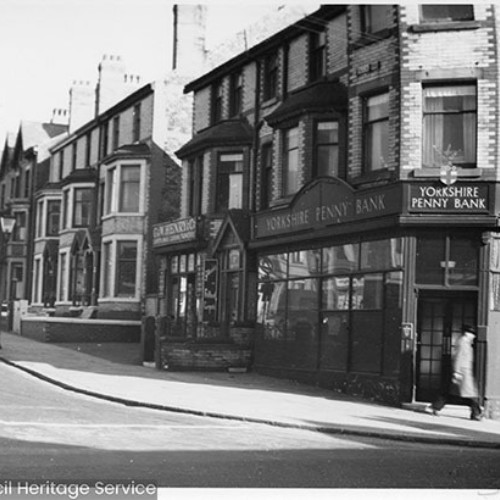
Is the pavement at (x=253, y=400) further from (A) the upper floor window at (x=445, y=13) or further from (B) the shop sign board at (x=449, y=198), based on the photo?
(A) the upper floor window at (x=445, y=13)

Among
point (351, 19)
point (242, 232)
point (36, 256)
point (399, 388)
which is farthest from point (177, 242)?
point (36, 256)

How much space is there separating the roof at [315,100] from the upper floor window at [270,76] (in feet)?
5.81

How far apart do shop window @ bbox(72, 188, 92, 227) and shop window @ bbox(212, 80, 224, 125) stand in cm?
1079

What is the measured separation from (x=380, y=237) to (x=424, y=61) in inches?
129

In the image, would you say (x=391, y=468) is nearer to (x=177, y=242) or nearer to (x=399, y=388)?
(x=399, y=388)

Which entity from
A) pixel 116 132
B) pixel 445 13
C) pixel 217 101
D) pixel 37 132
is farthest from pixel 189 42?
pixel 445 13

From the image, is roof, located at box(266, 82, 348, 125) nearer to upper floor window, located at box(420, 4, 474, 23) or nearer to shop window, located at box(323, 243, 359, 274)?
upper floor window, located at box(420, 4, 474, 23)

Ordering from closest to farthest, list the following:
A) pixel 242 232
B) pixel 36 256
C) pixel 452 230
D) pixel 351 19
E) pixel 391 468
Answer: pixel 391 468
pixel 452 230
pixel 351 19
pixel 242 232
pixel 36 256

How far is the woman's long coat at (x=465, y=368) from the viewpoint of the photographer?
629 inches

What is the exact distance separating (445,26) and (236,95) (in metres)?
9.30

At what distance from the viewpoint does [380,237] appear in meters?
17.9

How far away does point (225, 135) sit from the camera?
25.2 meters

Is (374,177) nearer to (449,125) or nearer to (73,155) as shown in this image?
(449,125)

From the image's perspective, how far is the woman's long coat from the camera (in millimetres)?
15969
